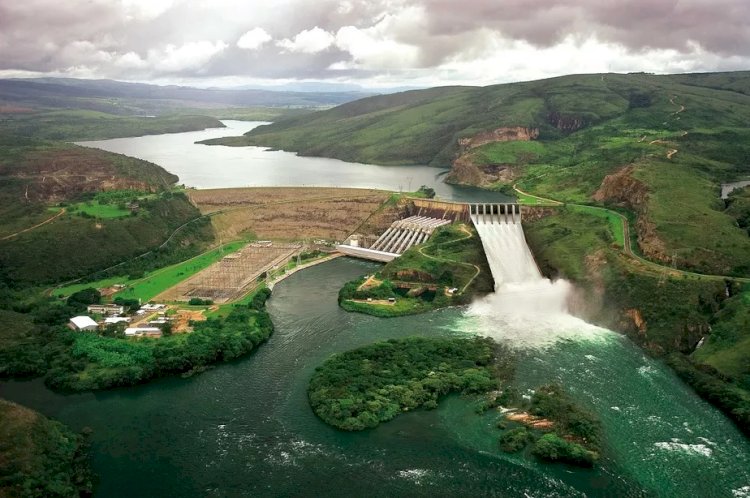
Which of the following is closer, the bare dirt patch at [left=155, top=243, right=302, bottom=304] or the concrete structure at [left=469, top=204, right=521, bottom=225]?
the bare dirt patch at [left=155, top=243, right=302, bottom=304]

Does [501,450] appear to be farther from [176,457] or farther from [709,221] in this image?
[709,221]

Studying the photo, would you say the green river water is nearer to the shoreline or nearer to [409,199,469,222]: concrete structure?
the shoreline

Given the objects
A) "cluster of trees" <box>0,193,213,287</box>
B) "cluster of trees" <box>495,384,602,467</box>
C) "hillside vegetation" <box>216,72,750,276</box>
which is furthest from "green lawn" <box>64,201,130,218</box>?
"hillside vegetation" <box>216,72,750,276</box>

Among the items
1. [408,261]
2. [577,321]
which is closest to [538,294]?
[577,321]

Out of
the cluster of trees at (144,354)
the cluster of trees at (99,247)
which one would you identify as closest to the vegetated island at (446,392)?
the cluster of trees at (144,354)

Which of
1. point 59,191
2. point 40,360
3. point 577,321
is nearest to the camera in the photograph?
point 40,360

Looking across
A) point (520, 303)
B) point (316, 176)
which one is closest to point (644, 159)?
point (520, 303)

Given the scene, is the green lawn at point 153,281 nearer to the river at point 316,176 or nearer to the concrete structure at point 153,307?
the concrete structure at point 153,307
